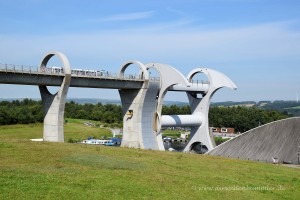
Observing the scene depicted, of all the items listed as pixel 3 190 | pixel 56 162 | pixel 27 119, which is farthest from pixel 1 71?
pixel 27 119

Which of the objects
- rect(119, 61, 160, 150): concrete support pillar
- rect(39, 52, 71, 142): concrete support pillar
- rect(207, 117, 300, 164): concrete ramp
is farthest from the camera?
rect(119, 61, 160, 150): concrete support pillar

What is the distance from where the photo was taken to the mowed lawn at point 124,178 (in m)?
17.5

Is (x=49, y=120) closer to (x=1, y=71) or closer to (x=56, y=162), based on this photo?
(x=1, y=71)

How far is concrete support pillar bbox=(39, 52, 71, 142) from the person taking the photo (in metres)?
47.2

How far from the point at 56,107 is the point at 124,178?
28530 mm

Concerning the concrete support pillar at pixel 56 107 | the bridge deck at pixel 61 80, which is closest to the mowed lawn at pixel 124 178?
the bridge deck at pixel 61 80

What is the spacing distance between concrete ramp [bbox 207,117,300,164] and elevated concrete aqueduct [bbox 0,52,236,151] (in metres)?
15.2

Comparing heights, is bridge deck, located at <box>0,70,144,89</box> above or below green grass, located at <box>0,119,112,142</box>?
above

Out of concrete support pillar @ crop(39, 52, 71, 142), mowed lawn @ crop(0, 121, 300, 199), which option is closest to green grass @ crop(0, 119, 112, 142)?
concrete support pillar @ crop(39, 52, 71, 142)

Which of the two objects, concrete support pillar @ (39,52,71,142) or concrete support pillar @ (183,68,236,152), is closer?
concrete support pillar @ (39,52,71,142)

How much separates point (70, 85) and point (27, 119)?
49289 millimetres

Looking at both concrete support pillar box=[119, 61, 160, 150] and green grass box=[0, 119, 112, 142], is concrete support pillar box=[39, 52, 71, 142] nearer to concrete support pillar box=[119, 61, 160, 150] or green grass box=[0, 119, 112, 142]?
concrete support pillar box=[119, 61, 160, 150]

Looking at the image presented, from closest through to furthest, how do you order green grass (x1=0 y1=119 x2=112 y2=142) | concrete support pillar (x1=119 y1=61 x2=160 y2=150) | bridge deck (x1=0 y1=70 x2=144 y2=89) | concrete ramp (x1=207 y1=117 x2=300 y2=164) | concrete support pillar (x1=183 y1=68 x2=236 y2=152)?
concrete ramp (x1=207 y1=117 x2=300 y2=164), bridge deck (x1=0 y1=70 x2=144 y2=89), concrete support pillar (x1=119 y1=61 x2=160 y2=150), concrete support pillar (x1=183 y1=68 x2=236 y2=152), green grass (x1=0 y1=119 x2=112 y2=142)

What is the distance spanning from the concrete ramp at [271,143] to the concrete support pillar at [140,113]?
16.5 metres
